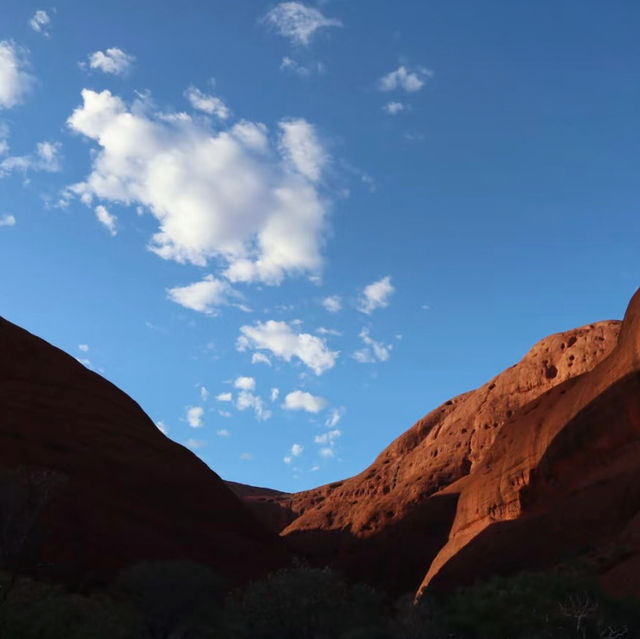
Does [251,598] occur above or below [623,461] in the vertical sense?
below

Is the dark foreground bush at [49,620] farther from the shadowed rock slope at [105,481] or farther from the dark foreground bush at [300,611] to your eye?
the shadowed rock slope at [105,481]

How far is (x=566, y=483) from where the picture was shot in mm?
37938

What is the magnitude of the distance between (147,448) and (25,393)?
9.02m

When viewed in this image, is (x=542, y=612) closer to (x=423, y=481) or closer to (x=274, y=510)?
(x=423, y=481)

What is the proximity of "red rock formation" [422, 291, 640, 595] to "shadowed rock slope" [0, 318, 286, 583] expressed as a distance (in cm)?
1461

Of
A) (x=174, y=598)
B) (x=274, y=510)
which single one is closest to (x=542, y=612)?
(x=174, y=598)

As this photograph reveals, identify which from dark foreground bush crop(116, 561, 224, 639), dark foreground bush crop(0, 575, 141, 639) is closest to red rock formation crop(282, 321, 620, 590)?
dark foreground bush crop(116, 561, 224, 639)

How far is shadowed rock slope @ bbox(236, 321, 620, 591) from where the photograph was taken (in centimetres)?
5956

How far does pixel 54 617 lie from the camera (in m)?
15.8

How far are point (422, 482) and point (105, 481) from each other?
35.2 m

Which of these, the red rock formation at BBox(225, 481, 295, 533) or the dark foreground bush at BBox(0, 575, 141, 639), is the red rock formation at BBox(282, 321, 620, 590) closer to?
the red rock formation at BBox(225, 481, 295, 533)

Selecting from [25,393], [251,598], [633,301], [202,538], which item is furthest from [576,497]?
[25,393]

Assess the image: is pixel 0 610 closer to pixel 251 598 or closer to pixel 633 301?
pixel 251 598

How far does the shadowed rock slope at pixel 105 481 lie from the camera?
127 ft
